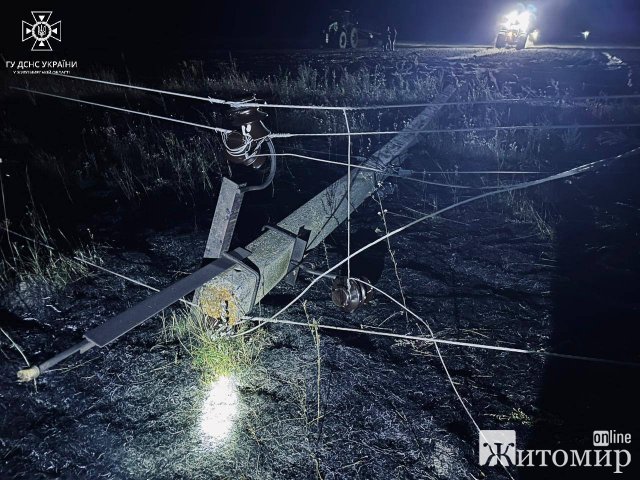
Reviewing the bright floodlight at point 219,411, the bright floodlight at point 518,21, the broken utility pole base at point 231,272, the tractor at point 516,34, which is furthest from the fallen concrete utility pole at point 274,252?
the bright floodlight at point 518,21

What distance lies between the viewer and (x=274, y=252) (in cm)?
334

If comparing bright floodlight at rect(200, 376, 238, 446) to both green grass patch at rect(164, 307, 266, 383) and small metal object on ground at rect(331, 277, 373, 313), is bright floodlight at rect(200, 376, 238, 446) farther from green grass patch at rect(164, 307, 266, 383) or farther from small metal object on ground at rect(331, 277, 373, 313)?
small metal object on ground at rect(331, 277, 373, 313)

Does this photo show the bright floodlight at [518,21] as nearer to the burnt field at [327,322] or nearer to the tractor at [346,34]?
the tractor at [346,34]

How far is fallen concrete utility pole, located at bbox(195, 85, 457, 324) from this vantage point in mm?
2977

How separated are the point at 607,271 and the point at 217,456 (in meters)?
3.68

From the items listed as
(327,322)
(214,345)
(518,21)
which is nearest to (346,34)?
(518,21)

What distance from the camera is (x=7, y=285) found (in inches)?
147

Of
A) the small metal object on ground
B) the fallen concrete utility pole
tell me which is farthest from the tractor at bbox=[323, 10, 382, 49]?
the small metal object on ground

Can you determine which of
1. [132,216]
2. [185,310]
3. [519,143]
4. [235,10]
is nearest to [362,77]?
[519,143]

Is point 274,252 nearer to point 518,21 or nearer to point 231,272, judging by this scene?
point 231,272

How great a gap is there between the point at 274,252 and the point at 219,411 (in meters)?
1.21

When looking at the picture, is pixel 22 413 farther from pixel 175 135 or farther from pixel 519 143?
pixel 519 143

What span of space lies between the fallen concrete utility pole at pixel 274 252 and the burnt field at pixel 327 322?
19cm

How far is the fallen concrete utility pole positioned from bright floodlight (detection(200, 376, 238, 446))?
456 millimetres
